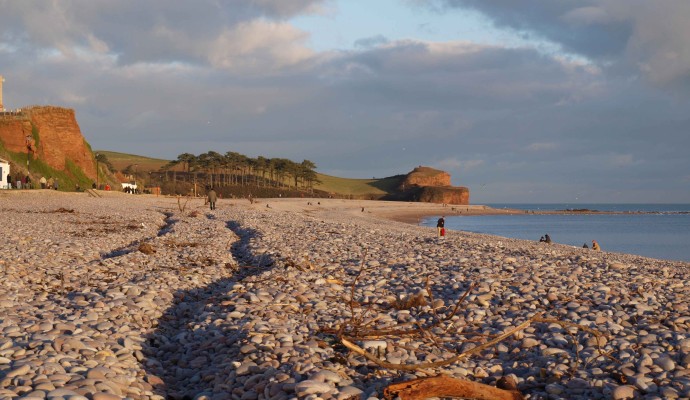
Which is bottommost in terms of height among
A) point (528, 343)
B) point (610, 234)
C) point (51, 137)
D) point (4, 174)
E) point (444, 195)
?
point (610, 234)

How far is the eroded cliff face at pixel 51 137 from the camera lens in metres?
67.9

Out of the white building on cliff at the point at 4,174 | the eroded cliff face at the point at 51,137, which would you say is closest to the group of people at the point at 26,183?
the white building on cliff at the point at 4,174

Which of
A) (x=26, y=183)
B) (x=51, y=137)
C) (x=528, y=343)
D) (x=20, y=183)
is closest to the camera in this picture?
(x=528, y=343)

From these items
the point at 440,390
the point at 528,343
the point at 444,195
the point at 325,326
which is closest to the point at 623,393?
the point at 528,343

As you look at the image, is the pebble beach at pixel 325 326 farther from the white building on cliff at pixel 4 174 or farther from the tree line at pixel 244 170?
the tree line at pixel 244 170

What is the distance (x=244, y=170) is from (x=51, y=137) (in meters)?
79.4

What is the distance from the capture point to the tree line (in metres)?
136

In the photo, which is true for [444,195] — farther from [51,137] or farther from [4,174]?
[4,174]

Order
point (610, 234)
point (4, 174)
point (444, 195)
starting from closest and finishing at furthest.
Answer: point (4, 174), point (610, 234), point (444, 195)

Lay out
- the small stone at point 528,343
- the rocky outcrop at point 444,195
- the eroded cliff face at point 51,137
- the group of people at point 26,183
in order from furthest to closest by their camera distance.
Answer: the rocky outcrop at point 444,195, the eroded cliff face at point 51,137, the group of people at point 26,183, the small stone at point 528,343

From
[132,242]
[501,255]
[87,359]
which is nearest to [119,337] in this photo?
[87,359]

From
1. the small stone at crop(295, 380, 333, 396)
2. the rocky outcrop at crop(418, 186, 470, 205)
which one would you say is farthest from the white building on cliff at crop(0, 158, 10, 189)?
the rocky outcrop at crop(418, 186, 470, 205)

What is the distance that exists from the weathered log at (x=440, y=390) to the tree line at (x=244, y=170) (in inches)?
5297

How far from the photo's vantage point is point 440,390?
553 centimetres
